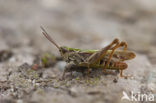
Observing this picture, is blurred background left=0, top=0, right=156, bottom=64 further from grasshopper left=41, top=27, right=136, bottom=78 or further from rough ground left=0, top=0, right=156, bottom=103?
grasshopper left=41, top=27, right=136, bottom=78

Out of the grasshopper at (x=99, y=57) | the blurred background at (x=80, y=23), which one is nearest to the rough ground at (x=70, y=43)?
the blurred background at (x=80, y=23)

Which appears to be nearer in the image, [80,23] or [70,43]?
[70,43]

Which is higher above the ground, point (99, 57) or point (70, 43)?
point (70, 43)

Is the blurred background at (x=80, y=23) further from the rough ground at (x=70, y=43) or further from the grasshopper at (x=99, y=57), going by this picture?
the grasshopper at (x=99, y=57)

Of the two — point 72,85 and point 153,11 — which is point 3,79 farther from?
point 153,11

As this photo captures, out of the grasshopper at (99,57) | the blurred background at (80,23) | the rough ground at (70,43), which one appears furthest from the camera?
the blurred background at (80,23)

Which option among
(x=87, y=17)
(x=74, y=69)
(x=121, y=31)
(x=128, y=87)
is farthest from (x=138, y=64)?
(x=87, y=17)

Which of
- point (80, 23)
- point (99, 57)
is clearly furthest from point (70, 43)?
point (99, 57)

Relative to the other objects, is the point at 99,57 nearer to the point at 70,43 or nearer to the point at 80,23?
the point at 70,43
